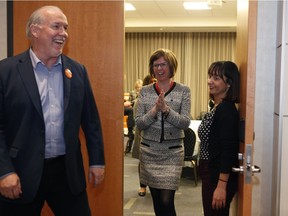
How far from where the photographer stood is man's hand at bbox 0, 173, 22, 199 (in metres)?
1.75

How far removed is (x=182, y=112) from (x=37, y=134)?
44.8 inches

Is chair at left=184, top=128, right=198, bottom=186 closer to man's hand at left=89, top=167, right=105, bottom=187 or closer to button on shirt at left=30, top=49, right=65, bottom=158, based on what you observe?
man's hand at left=89, top=167, right=105, bottom=187

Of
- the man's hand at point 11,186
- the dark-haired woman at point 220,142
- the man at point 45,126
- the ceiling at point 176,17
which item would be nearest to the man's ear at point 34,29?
the man at point 45,126

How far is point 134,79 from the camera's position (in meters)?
10.2

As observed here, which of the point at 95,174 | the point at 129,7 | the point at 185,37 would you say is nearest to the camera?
the point at 95,174

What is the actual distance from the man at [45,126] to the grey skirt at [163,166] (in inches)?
24.3

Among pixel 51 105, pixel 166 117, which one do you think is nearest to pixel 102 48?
pixel 166 117

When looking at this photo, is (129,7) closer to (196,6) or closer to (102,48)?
(196,6)

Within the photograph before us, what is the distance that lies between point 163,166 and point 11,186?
3.77ft

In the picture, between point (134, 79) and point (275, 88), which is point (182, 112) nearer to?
point (275, 88)

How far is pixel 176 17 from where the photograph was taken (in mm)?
8602

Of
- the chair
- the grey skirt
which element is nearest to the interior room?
the chair

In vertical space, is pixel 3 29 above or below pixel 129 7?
below

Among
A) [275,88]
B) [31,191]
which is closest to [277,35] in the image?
[275,88]
